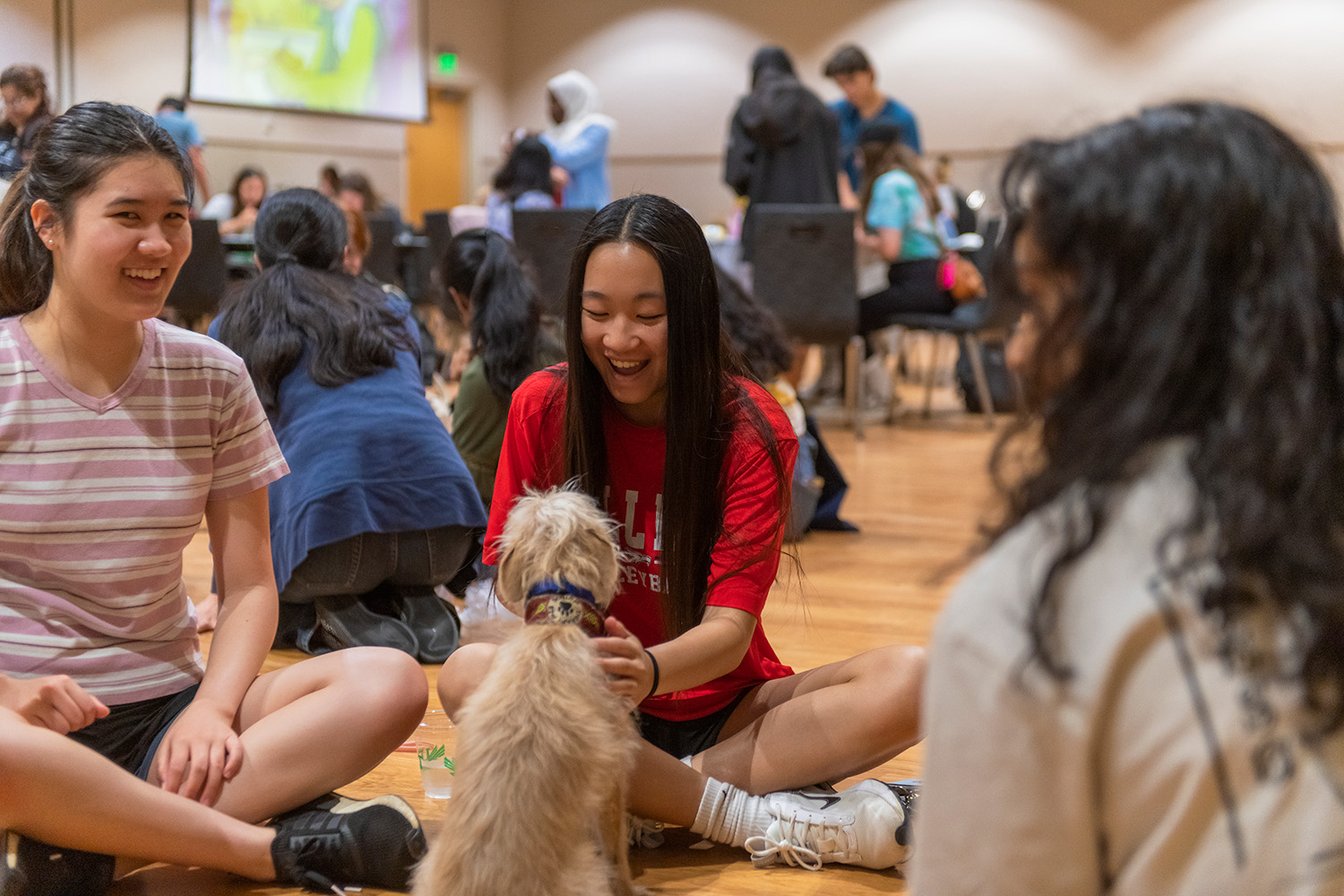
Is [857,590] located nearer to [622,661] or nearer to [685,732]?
[685,732]

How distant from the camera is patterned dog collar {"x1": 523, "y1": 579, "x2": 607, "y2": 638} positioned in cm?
138

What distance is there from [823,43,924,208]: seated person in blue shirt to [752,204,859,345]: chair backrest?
108cm

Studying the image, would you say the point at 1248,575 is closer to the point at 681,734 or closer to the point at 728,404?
the point at 728,404

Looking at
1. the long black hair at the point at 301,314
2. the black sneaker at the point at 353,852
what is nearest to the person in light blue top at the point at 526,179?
the long black hair at the point at 301,314

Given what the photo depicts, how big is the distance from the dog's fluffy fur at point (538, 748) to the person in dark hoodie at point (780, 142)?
493 cm

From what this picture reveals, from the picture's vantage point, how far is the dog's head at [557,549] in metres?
1.40

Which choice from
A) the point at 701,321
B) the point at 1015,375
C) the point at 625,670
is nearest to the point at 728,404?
the point at 701,321

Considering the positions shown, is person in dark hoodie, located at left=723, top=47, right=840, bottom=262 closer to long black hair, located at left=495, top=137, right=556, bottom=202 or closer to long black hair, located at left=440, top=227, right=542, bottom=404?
long black hair, located at left=495, top=137, right=556, bottom=202

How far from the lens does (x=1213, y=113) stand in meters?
0.80

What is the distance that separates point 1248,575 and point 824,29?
552 inches

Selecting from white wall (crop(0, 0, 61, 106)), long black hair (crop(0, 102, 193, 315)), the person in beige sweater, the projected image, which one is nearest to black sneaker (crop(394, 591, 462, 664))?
long black hair (crop(0, 102, 193, 315))

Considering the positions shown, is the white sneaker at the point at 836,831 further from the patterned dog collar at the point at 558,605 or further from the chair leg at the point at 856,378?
the chair leg at the point at 856,378

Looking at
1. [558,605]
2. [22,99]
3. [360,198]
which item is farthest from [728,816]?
[360,198]

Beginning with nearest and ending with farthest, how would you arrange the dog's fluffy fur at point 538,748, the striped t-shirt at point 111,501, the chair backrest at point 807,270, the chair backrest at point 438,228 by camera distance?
the dog's fluffy fur at point 538,748 → the striped t-shirt at point 111,501 → the chair backrest at point 807,270 → the chair backrest at point 438,228
